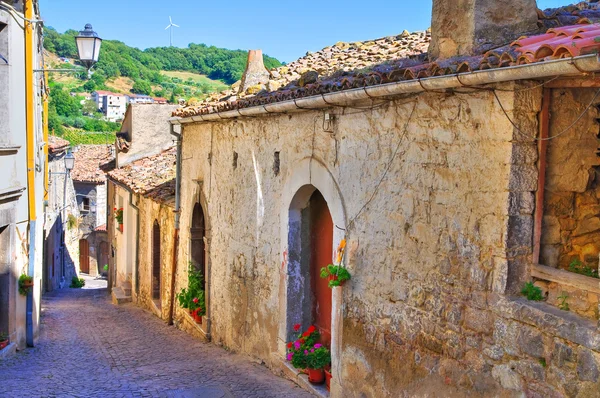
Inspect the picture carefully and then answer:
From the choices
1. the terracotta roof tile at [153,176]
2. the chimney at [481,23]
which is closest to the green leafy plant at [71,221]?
the terracotta roof tile at [153,176]

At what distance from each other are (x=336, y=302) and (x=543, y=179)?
2802 mm

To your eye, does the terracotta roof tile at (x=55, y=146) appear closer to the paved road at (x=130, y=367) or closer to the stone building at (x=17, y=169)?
the paved road at (x=130, y=367)

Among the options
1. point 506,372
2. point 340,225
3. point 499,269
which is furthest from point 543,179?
point 340,225

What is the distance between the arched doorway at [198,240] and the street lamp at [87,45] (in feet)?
10.6

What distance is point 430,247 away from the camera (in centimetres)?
530

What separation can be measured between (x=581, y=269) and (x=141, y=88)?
83.7 m

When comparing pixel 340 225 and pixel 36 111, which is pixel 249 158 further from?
pixel 36 111

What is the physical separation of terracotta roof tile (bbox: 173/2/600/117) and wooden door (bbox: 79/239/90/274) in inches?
1167

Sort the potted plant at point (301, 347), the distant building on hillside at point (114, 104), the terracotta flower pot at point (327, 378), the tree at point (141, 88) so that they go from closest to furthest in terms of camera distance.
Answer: the terracotta flower pot at point (327, 378) → the potted plant at point (301, 347) → the distant building on hillside at point (114, 104) → the tree at point (141, 88)

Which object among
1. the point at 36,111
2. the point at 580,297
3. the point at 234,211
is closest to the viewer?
the point at 580,297

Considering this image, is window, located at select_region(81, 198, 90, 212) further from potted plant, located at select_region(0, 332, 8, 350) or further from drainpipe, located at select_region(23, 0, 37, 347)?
potted plant, located at select_region(0, 332, 8, 350)

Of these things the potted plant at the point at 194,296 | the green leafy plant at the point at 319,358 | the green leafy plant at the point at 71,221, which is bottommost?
the green leafy plant at the point at 71,221

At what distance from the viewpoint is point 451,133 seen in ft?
16.6

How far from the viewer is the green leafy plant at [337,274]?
644 cm
